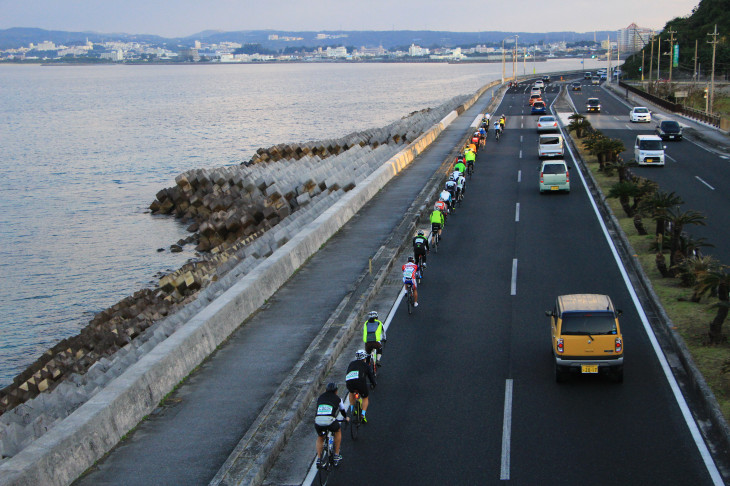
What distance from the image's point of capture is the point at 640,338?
1738 centimetres

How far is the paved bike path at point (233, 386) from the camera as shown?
38.4 ft

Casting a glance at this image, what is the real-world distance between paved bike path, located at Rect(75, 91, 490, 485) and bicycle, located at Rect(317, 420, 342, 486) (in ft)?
5.05

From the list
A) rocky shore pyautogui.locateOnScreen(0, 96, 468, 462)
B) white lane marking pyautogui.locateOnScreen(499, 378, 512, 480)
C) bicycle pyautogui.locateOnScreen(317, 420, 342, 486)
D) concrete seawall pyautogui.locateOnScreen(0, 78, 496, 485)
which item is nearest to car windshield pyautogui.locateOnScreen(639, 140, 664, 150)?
rocky shore pyautogui.locateOnScreen(0, 96, 468, 462)

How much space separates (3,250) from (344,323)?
30.6 metres

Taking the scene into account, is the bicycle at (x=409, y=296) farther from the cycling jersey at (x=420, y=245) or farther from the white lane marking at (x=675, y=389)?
the white lane marking at (x=675, y=389)

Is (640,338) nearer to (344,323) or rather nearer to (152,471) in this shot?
(344,323)

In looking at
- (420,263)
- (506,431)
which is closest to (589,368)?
(506,431)

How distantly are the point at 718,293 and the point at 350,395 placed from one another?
31.8 feet

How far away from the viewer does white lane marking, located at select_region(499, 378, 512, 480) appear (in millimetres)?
11750

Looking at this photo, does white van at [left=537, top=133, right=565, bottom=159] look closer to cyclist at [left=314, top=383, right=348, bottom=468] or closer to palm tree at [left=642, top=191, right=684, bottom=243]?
palm tree at [left=642, top=191, right=684, bottom=243]

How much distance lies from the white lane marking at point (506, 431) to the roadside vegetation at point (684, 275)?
3459 millimetres

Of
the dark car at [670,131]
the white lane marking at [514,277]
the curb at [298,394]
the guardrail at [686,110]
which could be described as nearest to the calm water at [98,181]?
the curb at [298,394]

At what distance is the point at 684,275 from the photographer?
20469mm

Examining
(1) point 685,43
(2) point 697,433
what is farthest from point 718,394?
(1) point 685,43
